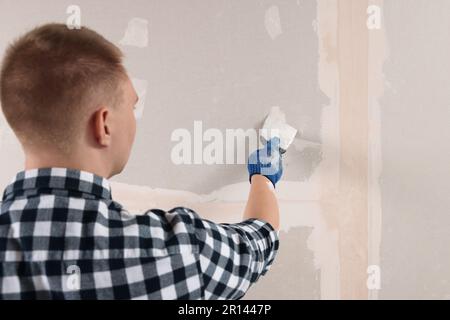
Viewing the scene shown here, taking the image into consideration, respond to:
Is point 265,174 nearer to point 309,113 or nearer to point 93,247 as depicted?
point 309,113

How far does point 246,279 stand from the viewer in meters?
0.79

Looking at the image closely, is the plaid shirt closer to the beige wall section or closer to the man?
the man

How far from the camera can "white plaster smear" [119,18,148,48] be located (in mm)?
1149

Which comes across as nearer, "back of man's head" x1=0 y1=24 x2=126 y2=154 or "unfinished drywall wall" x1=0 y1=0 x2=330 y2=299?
"back of man's head" x1=0 y1=24 x2=126 y2=154

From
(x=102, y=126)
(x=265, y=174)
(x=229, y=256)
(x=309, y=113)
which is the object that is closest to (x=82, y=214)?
(x=102, y=126)

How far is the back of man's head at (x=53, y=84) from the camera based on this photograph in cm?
69

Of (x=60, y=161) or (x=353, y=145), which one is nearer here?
(x=60, y=161)

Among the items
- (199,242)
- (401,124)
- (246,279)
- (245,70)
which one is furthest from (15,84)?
(401,124)

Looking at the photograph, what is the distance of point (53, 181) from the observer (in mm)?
699

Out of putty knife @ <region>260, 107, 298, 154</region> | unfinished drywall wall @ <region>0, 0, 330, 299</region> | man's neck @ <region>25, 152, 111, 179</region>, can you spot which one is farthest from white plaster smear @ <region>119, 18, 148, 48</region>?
man's neck @ <region>25, 152, 111, 179</region>

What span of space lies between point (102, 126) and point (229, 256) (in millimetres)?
313

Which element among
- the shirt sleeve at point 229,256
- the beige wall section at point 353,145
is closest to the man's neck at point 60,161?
the shirt sleeve at point 229,256

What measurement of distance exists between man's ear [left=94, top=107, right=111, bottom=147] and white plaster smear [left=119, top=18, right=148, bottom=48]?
47 centimetres

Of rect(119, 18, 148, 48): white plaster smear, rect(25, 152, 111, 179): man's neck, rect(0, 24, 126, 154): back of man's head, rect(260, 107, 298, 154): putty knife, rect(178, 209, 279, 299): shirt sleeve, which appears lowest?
rect(178, 209, 279, 299): shirt sleeve
